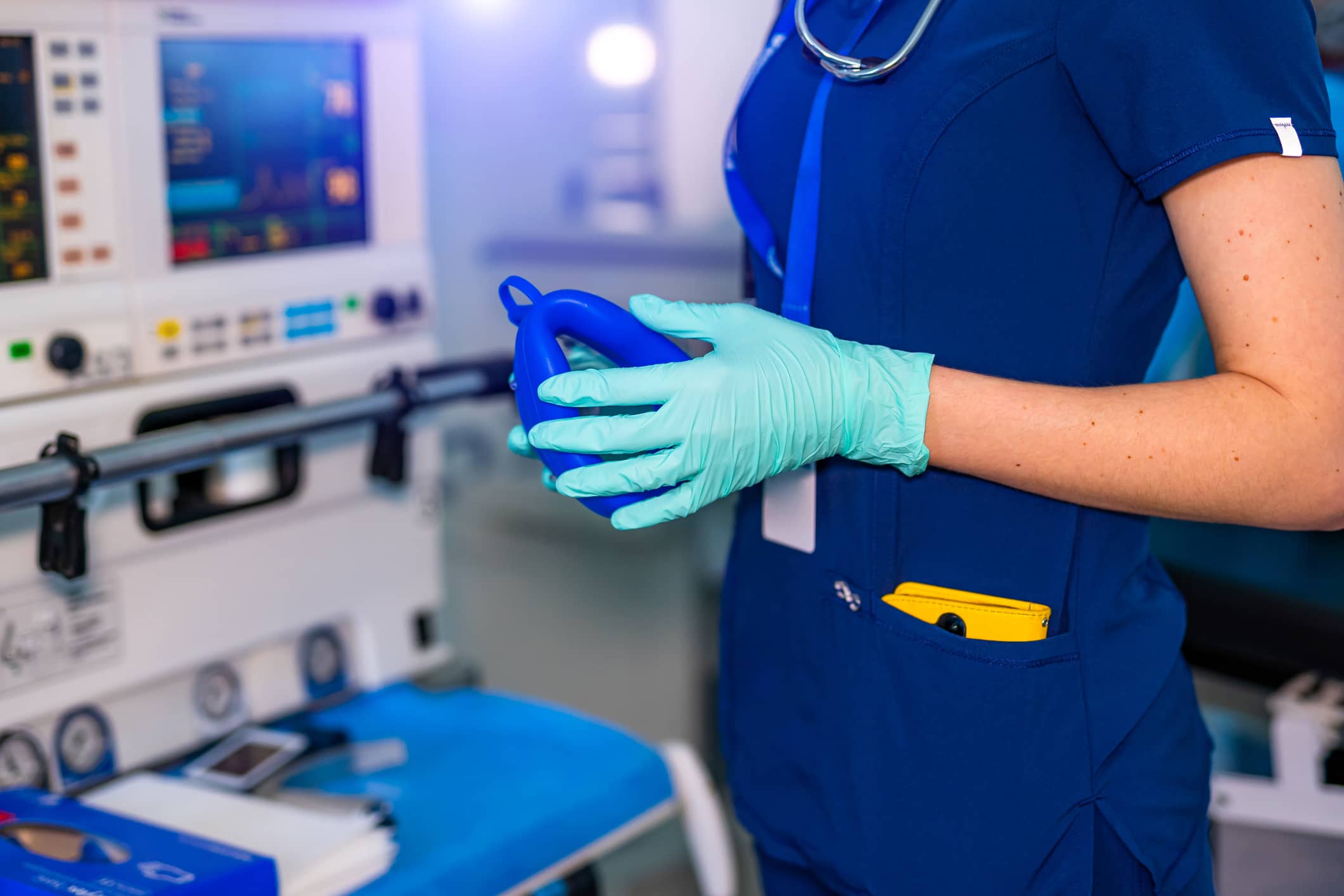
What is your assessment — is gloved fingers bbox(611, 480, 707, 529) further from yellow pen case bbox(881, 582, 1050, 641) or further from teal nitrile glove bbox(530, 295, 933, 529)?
yellow pen case bbox(881, 582, 1050, 641)

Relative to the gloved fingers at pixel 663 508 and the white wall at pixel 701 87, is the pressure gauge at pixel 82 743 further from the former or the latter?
the white wall at pixel 701 87

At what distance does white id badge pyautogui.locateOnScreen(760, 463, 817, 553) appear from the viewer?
3.24 feet

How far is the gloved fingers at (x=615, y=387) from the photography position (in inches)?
33.3

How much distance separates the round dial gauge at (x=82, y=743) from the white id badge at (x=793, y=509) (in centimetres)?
70

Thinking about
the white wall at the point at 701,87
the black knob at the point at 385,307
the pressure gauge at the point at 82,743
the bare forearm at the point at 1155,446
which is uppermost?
the white wall at the point at 701,87

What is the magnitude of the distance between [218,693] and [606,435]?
733 millimetres

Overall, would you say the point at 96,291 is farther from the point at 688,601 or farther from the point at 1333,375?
the point at 688,601

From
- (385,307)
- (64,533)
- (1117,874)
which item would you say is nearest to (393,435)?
(385,307)

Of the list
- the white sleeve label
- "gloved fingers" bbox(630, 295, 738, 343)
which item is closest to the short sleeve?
the white sleeve label

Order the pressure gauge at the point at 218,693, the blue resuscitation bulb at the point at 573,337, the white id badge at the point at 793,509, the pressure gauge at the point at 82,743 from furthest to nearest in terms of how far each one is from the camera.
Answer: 1. the pressure gauge at the point at 218,693
2. the pressure gauge at the point at 82,743
3. the white id badge at the point at 793,509
4. the blue resuscitation bulb at the point at 573,337

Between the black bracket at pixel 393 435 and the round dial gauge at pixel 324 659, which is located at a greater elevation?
the black bracket at pixel 393 435

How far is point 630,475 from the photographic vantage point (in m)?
0.86

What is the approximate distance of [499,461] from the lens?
2410 millimetres

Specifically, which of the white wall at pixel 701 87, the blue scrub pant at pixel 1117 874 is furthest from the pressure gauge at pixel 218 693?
the white wall at pixel 701 87
